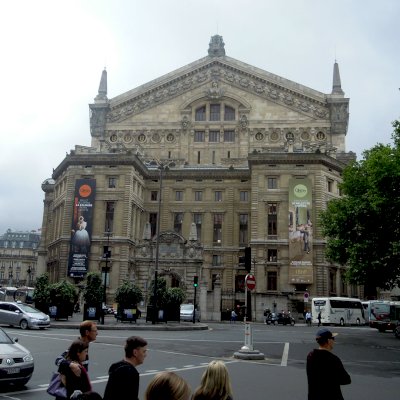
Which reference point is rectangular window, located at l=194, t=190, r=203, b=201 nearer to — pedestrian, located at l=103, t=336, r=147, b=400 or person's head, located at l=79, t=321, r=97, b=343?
person's head, located at l=79, t=321, r=97, b=343

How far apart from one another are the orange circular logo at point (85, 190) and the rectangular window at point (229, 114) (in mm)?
21573

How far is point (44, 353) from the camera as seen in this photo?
63.8ft

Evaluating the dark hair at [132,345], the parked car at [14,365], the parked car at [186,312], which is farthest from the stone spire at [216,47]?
the dark hair at [132,345]

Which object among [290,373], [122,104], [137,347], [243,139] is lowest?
[290,373]

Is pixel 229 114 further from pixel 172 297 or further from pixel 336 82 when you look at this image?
pixel 172 297

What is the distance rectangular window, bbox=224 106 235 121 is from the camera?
72062mm

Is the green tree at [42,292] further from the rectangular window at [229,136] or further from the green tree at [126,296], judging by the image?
the rectangular window at [229,136]

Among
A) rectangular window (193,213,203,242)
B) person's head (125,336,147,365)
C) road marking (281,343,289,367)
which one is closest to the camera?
person's head (125,336,147,365)

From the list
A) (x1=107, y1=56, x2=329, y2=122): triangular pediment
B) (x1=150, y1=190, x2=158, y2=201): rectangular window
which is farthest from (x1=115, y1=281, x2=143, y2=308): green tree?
(x1=107, y1=56, x2=329, y2=122): triangular pediment

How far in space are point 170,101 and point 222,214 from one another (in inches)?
706

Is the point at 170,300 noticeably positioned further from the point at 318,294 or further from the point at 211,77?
the point at 211,77

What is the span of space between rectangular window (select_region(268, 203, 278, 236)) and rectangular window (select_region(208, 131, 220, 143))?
1440cm

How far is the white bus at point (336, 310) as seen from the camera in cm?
5231

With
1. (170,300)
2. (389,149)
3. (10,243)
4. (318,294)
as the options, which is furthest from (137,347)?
(10,243)
